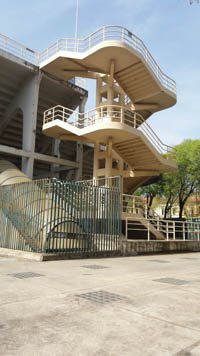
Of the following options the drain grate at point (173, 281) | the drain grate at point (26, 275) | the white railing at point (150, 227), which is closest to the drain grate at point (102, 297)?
the drain grate at point (173, 281)

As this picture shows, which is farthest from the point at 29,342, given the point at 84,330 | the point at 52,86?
the point at 52,86

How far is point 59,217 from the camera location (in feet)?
33.5

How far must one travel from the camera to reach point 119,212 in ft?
40.5

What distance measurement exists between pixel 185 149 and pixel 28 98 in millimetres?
21322

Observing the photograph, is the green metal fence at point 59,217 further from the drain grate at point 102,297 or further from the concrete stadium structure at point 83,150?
the drain grate at point 102,297

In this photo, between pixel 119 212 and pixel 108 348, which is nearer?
pixel 108 348

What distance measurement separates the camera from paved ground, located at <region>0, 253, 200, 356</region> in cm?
274

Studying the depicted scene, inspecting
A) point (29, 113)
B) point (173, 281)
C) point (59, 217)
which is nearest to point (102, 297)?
point (173, 281)

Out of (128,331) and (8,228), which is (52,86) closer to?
(8,228)

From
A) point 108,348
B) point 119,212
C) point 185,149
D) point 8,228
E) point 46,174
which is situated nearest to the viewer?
point 108,348

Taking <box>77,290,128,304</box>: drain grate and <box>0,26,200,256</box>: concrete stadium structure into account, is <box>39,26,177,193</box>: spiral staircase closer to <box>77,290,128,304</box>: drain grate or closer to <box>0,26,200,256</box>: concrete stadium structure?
<box>0,26,200,256</box>: concrete stadium structure

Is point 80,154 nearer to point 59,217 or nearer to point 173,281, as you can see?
point 59,217

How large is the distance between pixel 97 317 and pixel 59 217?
6.72 metres

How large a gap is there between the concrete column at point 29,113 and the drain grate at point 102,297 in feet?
59.6
